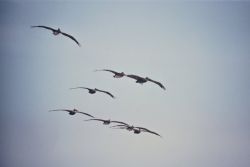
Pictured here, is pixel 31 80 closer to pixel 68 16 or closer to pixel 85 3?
pixel 68 16

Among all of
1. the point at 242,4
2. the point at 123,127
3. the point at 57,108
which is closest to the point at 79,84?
the point at 57,108

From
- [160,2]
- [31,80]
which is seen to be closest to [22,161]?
[31,80]

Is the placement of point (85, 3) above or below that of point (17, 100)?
above

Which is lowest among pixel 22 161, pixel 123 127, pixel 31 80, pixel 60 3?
pixel 22 161

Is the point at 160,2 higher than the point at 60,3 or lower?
higher

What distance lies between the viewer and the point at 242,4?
5.00 m

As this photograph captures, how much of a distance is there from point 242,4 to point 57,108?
344 centimetres

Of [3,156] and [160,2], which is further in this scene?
[160,2]

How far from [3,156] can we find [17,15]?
89.1 inches

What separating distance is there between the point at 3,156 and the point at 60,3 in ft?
8.53

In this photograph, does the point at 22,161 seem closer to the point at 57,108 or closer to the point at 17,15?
the point at 57,108

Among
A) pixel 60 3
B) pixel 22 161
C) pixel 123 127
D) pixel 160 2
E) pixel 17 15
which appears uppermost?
pixel 160 2

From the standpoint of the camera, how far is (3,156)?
4.79m

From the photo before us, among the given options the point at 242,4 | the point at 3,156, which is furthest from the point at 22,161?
the point at 242,4
